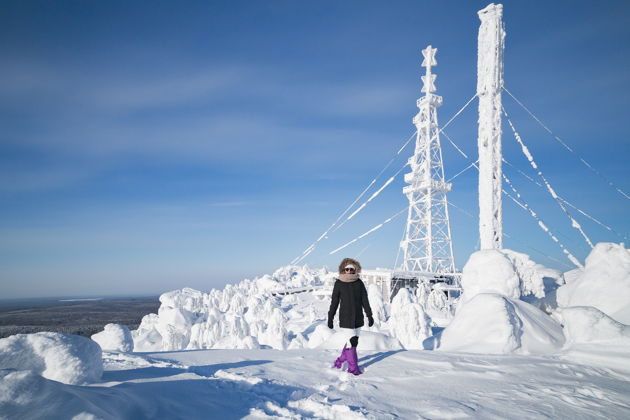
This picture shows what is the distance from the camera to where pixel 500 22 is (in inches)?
778

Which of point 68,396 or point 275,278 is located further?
point 275,278

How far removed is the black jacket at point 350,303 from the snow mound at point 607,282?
324 inches

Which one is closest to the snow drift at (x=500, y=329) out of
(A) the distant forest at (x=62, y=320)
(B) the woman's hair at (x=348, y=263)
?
(B) the woman's hair at (x=348, y=263)

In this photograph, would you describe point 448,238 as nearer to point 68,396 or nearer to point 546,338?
point 546,338

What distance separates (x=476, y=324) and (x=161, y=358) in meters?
6.14

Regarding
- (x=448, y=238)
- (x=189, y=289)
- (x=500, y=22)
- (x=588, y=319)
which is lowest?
(x=189, y=289)

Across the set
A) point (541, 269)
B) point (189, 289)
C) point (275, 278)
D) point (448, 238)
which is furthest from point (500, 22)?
point (189, 289)

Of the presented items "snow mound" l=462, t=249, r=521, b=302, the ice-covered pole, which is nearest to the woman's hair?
Answer: "snow mound" l=462, t=249, r=521, b=302

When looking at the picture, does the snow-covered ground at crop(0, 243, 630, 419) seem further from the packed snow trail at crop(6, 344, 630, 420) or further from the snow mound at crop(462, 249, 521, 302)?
the snow mound at crop(462, 249, 521, 302)

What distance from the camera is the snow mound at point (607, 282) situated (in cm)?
939

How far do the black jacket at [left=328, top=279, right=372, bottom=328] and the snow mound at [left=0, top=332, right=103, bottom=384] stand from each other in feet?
9.73

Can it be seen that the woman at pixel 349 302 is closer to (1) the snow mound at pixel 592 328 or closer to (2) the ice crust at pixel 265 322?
(1) the snow mound at pixel 592 328

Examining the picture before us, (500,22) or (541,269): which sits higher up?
(500,22)

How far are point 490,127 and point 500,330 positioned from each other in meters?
16.3
